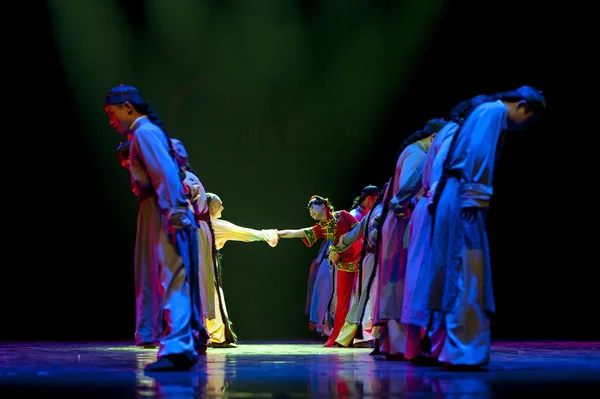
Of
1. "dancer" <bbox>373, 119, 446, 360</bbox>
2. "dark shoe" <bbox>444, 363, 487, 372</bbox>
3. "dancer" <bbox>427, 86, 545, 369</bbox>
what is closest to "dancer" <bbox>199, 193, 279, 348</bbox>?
"dancer" <bbox>373, 119, 446, 360</bbox>

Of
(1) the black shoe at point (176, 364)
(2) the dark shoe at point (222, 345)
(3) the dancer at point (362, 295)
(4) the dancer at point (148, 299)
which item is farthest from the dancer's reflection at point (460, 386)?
(2) the dark shoe at point (222, 345)

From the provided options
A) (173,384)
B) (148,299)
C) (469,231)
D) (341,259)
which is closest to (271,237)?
(341,259)

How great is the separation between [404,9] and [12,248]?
17.2 ft

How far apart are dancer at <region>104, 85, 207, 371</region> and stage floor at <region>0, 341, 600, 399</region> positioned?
7.9 inches

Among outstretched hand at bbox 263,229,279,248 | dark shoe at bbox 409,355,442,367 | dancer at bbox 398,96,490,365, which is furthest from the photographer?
outstretched hand at bbox 263,229,279,248

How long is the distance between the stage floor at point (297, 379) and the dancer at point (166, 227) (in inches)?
7.9

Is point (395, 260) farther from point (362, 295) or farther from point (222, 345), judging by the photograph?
point (222, 345)

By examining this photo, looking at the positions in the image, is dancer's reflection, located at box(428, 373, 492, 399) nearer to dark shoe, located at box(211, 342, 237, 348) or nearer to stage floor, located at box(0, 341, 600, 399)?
stage floor, located at box(0, 341, 600, 399)

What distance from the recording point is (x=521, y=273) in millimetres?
9523

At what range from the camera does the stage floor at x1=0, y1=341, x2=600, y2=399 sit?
2.89 meters

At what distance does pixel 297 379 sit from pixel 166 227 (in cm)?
126

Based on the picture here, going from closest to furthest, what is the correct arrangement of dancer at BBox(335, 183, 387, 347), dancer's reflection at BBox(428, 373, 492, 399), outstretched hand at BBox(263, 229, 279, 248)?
1. dancer's reflection at BBox(428, 373, 492, 399)
2. dancer at BBox(335, 183, 387, 347)
3. outstretched hand at BBox(263, 229, 279, 248)

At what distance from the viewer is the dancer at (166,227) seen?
419cm

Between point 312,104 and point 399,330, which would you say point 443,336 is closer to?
point 399,330
